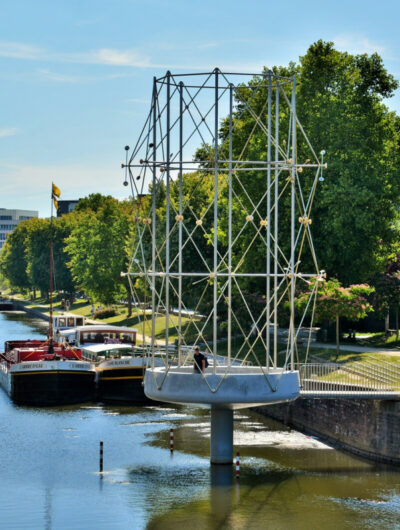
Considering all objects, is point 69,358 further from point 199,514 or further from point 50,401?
point 199,514

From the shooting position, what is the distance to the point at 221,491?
37969mm

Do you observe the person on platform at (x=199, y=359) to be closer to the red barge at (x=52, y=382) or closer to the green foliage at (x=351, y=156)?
the red barge at (x=52, y=382)

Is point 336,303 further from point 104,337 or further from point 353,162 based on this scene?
point 104,337

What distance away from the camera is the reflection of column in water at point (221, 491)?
35562 millimetres

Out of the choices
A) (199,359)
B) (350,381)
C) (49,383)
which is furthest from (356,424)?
(49,383)

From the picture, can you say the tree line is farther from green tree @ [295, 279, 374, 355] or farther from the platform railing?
the platform railing

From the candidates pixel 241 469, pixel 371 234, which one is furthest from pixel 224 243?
pixel 241 469

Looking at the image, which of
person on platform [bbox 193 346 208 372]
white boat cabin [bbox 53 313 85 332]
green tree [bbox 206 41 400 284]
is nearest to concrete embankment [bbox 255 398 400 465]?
person on platform [bbox 193 346 208 372]

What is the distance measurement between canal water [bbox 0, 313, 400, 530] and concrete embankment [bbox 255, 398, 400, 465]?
28.3 inches

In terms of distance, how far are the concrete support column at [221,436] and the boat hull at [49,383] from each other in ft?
64.8

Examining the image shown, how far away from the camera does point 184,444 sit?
46.4 m

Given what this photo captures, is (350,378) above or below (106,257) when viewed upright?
below

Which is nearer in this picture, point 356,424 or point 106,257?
point 356,424

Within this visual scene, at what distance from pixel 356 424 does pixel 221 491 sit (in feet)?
29.3
